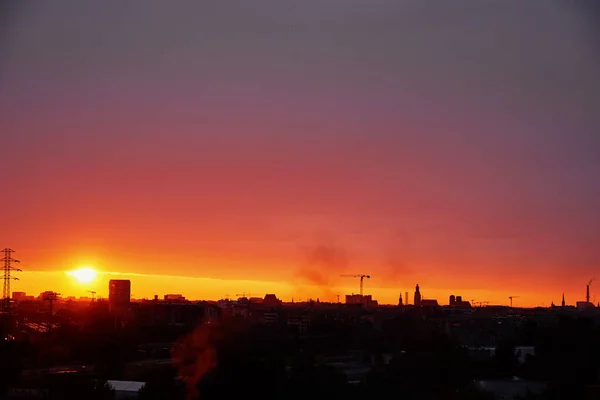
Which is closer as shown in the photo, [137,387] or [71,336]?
[137,387]

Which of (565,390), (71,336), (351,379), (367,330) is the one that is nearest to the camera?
(565,390)

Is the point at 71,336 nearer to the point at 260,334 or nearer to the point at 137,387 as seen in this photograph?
the point at 260,334

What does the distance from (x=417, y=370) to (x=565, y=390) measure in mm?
2836

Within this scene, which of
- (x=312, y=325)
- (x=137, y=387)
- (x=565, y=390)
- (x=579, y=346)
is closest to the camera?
(x=565, y=390)

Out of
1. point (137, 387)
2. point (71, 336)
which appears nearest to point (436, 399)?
point (137, 387)

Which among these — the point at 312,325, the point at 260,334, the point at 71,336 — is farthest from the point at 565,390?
the point at 312,325

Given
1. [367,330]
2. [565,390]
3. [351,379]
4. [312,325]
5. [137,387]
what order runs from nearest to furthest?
[565,390]
[137,387]
[351,379]
[367,330]
[312,325]

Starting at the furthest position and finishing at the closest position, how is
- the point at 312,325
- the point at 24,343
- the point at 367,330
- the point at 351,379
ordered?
the point at 312,325 < the point at 367,330 < the point at 24,343 < the point at 351,379

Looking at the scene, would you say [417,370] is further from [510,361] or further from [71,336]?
[71,336]

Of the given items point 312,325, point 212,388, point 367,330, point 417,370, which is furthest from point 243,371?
point 312,325

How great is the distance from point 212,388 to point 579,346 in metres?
9.96

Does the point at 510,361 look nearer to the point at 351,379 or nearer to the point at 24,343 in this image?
the point at 351,379

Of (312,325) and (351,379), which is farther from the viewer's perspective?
(312,325)

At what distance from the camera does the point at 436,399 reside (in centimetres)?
1488
